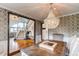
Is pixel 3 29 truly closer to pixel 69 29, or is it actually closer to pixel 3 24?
pixel 3 24

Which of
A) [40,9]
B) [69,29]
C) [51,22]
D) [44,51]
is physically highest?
[40,9]

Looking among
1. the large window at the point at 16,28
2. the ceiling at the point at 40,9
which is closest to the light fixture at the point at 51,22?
the ceiling at the point at 40,9

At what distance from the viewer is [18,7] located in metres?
1.46

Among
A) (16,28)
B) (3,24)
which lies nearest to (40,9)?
(16,28)

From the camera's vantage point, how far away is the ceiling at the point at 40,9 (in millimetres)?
1434

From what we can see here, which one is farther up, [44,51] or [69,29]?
[69,29]

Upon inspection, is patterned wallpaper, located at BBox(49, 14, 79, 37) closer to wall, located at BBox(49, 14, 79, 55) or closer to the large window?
wall, located at BBox(49, 14, 79, 55)

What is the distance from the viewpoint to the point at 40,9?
4.85 ft

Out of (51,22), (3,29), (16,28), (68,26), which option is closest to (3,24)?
(3,29)

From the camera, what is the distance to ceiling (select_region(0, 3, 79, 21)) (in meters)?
1.43

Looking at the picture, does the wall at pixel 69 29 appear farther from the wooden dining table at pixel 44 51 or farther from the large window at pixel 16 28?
the large window at pixel 16 28

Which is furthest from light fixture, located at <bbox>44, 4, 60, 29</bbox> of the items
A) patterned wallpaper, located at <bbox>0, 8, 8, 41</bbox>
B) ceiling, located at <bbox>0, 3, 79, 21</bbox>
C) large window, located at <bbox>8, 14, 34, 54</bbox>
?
patterned wallpaper, located at <bbox>0, 8, 8, 41</bbox>

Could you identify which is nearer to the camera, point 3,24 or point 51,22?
point 3,24

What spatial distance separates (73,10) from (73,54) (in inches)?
23.8
